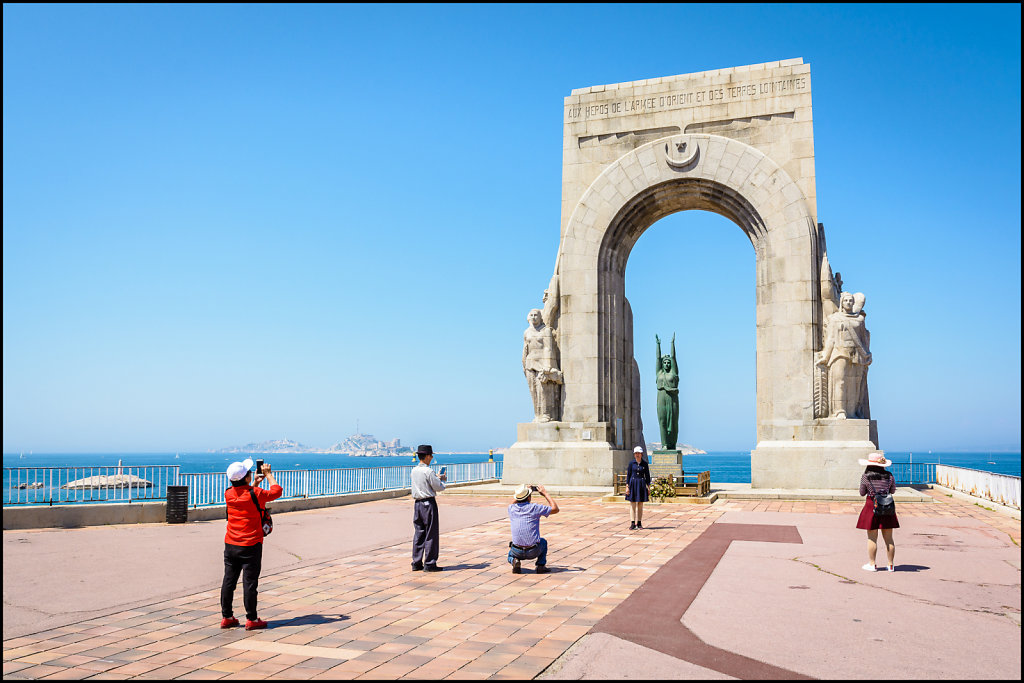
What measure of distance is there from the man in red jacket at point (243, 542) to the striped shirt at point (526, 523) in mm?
3444

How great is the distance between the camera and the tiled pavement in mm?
5961

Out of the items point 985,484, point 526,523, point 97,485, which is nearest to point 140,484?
point 97,485

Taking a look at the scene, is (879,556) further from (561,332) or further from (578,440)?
(561,332)

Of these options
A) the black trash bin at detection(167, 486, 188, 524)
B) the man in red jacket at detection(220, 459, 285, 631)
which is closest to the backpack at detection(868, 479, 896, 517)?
the man in red jacket at detection(220, 459, 285, 631)

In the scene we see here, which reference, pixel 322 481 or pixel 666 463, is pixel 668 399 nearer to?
pixel 666 463

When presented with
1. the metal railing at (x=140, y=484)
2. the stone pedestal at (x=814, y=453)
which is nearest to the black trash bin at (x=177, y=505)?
the metal railing at (x=140, y=484)

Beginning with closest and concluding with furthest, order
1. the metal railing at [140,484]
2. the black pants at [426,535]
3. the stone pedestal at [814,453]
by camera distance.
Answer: the black pants at [426,535] < the metal railing at [140,484] < the stone pedestal at [814,453]

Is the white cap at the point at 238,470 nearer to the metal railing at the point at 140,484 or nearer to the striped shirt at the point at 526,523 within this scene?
the striped shirt at the point at 526,523

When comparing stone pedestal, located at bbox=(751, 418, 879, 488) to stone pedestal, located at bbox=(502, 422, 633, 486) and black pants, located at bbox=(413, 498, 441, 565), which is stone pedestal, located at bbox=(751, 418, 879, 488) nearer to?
stone pedestal, located at bbox=(502, 422, 633, 486)

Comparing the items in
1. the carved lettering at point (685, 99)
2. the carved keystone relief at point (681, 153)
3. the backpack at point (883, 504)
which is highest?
the carved lettering at point (685, 99)

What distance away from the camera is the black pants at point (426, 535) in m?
10.0

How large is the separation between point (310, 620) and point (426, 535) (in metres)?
2.76

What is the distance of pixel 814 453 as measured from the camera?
20.9m

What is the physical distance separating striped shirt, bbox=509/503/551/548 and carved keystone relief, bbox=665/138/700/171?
1581cm
